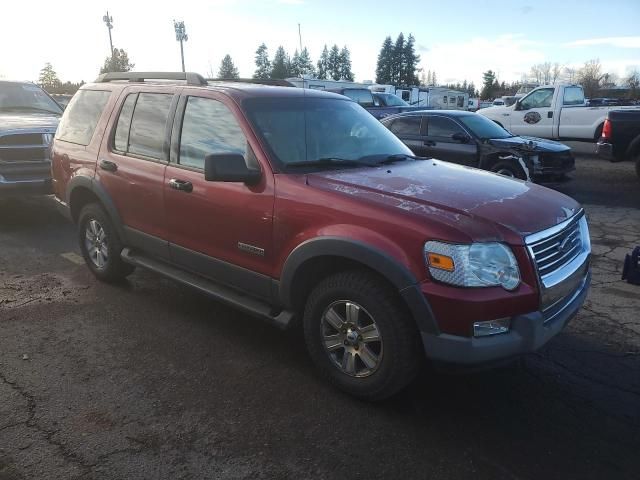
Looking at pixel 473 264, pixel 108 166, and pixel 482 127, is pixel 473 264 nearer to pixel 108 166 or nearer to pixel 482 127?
pixel 108 166

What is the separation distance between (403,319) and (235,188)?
147cm

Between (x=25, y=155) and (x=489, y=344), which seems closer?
(x=489, y=344)

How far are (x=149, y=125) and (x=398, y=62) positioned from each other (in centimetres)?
9477

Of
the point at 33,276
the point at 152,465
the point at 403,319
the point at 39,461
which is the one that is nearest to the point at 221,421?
the point at 152,465

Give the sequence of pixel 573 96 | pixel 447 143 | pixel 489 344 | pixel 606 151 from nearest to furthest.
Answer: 1. pixel 489 344
2. pixel 447 143
3. pixel 606 151
4. pixel 573 96

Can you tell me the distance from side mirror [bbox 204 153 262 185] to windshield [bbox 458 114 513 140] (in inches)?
279

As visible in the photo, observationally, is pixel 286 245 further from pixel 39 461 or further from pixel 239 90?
pixel 39 461

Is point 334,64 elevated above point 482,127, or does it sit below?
above

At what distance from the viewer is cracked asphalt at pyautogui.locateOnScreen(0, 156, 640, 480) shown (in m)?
2.70

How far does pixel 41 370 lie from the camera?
3.61 meters

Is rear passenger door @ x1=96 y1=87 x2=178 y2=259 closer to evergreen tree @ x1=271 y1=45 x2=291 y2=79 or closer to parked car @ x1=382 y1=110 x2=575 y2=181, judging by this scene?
parked car @ x1=382 y1=110 x2=575 y2=181

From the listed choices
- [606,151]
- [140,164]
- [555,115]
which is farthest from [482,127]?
[140,164]

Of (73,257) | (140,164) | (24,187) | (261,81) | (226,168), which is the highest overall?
(261,81)

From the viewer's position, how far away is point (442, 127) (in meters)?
10.1
